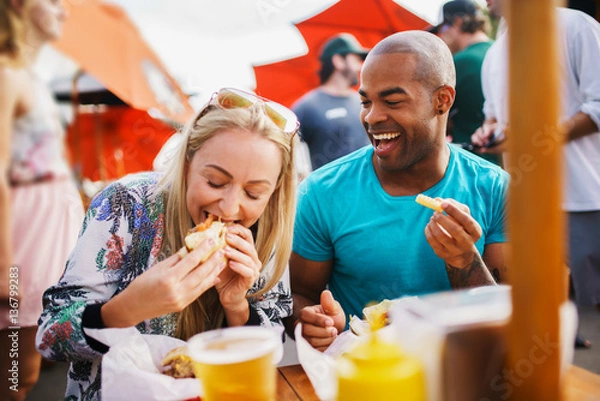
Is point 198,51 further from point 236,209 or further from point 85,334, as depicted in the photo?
point 85,334

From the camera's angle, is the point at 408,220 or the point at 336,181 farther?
the point at 336,181

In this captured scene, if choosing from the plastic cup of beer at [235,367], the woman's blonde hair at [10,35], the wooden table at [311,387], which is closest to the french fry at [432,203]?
the wooden table at [311,387]

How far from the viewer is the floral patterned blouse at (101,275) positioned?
1442mm

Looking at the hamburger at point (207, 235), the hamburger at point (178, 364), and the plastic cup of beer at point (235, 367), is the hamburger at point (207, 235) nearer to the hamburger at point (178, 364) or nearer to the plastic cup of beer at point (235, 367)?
the hamburger at point (178, 364)

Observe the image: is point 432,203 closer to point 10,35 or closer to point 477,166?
point 477,166

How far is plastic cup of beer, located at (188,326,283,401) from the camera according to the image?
3.14ft

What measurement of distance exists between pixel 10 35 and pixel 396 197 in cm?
153

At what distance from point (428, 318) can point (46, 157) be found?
1446 mm

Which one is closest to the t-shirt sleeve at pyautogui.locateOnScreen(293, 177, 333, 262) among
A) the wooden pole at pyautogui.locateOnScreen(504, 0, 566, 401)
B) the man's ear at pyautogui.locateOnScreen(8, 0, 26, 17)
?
the man's ear at pyautogui.locateOnScreen(8, 0, 26, 17)

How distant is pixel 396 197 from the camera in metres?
2.14

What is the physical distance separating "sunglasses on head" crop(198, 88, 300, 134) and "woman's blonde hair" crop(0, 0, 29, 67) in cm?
60

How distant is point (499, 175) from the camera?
2137mm

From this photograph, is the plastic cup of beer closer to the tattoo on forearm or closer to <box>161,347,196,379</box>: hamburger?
<box>161,347,196,379</box>: hamburger

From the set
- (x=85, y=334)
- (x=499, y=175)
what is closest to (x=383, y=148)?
(x=499, y=175)
